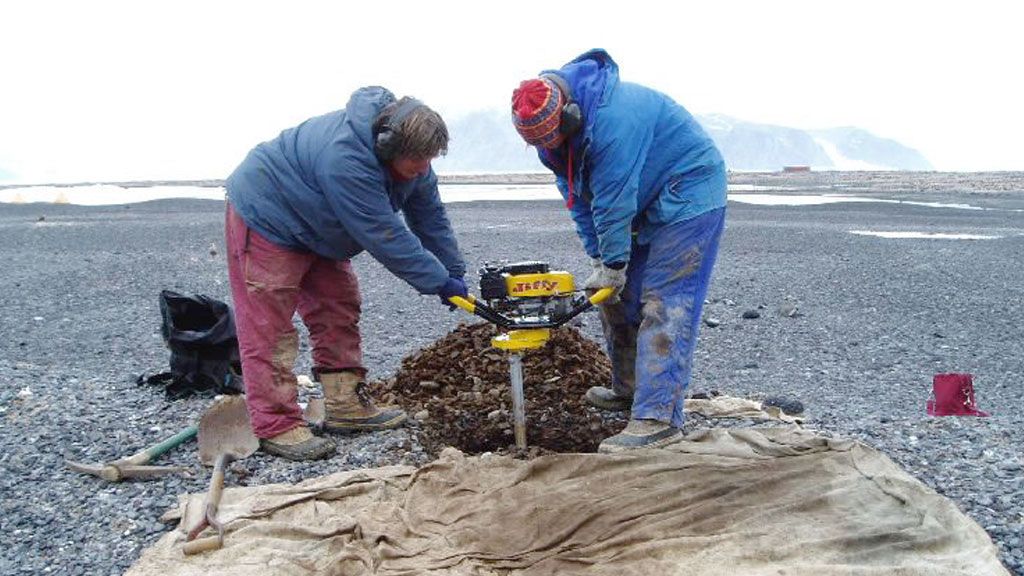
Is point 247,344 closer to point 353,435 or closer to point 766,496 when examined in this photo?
point 353,435

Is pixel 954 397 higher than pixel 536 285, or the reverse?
pixel 536 285

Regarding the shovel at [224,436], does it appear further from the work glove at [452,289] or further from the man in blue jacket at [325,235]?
the work glove at [452,289]

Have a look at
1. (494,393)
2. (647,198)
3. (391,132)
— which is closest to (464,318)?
(494,393)

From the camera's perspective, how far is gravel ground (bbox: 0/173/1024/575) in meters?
3.73

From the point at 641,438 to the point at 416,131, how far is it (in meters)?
1.76

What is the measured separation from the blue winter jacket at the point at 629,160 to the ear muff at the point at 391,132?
655mm

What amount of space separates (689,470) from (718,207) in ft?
4.35

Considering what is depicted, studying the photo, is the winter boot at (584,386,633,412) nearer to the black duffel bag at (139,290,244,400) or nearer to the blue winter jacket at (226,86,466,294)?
the blue winter jacket at (226,86,466,294)

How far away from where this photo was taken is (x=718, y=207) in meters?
4.12

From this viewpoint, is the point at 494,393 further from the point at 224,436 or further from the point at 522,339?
the point at 224,436

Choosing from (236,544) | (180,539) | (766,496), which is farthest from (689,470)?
(180,539)

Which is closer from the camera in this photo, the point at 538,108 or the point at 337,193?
the point at 538,108

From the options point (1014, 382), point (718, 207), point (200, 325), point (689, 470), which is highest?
point (718, 207)

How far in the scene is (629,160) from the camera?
3.78 m
